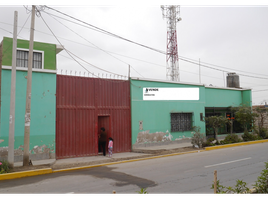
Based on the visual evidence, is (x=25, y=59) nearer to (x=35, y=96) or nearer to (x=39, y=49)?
(x=39, y=49)

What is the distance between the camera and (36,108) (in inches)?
475

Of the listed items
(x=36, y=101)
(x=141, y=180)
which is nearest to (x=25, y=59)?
(x=36, y=101)

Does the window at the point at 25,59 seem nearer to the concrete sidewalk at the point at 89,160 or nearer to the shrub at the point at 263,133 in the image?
the concrete sidewalk at the point at 89,160

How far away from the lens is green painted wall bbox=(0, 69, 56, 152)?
1125 cm

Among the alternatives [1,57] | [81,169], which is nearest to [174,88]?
[81,169]

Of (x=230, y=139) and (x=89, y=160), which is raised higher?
(x=230, y=139)

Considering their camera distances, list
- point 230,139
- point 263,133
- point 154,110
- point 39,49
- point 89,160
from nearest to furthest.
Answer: point 89,160
point 39,49
point 154,110
point 230,139
point 263,133

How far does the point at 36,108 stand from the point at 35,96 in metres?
0.62

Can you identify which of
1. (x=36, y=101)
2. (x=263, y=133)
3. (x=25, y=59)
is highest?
(x=25, y=59)

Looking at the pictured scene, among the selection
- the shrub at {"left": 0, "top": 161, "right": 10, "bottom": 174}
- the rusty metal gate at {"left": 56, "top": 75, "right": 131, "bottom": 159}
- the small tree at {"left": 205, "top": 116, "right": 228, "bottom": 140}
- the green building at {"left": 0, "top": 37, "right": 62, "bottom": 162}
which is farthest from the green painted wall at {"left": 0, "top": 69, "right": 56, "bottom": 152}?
the small tree at {"left": 205, "top": 116, "right": 228, "bottom": 140}

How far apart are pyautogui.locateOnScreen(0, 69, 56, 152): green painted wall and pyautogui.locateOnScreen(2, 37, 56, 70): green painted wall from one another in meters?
0.50

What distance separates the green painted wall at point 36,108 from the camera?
11.3 m

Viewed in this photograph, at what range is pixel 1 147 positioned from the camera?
11.0m

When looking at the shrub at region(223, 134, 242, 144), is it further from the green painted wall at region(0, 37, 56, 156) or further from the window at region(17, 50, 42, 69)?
the window at region(17, 50, 42, 69)
